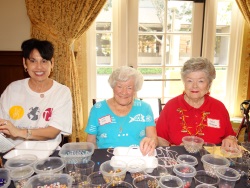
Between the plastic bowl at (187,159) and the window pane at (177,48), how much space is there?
2.18 metres

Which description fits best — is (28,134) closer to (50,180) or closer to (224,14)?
(50,180)

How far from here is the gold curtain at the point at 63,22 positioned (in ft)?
9.63

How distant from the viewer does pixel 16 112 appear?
1880 mm

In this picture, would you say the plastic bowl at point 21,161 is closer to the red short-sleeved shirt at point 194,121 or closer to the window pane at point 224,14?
the red short-sleeved shirt at point 194,121

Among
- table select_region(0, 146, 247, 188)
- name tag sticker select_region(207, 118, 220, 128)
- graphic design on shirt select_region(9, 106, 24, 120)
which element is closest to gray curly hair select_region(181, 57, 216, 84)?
name tag sticker select_region(207, 118, 220, 128)

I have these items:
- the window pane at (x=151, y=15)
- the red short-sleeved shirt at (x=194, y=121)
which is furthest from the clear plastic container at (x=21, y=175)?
the window pane at (x=151, y=15)

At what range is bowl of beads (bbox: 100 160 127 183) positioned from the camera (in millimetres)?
1174

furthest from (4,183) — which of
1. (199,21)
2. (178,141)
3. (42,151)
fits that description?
(199,21)

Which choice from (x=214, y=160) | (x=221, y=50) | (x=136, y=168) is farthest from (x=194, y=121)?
(x=221, y=50)

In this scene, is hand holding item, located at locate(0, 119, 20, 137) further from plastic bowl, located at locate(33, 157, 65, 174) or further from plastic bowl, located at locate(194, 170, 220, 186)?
plastic bowl, located at locate(194, 170, 220, 186)

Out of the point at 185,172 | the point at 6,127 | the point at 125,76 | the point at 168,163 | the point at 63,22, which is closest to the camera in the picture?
the point at 185,172

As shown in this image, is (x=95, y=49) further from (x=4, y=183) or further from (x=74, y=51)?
(x=4, y=183)

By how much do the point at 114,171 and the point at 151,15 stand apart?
8.33 ft

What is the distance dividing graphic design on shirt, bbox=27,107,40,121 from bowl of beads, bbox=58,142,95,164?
0.53 meters
